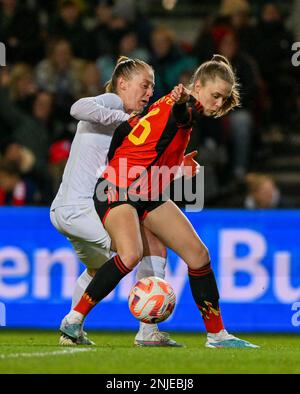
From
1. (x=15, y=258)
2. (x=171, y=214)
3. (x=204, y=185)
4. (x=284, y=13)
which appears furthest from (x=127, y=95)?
(x=284, y=13)

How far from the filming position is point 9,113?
1325 centimetres

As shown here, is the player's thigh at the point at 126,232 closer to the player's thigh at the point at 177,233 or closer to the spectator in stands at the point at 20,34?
the player's thigh at the point at 177,233

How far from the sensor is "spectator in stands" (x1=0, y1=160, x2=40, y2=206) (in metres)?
11.9

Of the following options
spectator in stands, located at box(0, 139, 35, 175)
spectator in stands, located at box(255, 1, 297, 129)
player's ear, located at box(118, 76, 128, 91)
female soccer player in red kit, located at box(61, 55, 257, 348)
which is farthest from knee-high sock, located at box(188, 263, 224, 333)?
spectator in stands, located at box(255, 1, 297, 129)

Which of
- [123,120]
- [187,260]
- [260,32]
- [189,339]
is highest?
[260,32]

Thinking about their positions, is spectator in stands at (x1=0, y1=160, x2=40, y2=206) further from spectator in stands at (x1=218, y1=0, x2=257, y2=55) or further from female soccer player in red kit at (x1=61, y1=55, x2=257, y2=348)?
female soccer player in red kit at (x1=61, y1=55, x2=257, y2=348)

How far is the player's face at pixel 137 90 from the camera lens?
7848mm

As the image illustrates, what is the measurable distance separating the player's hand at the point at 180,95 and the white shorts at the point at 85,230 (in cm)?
137

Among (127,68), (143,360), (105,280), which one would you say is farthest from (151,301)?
(127,68)

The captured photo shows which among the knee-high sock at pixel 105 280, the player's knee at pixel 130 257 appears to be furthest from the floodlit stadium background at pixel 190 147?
the player's knee at pixel 130 257

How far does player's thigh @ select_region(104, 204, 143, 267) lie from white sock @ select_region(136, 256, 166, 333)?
13.2 inches

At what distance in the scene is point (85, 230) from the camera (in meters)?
7.79

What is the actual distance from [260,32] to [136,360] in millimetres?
8310

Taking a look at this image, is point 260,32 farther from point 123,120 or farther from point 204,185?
point 123,120
